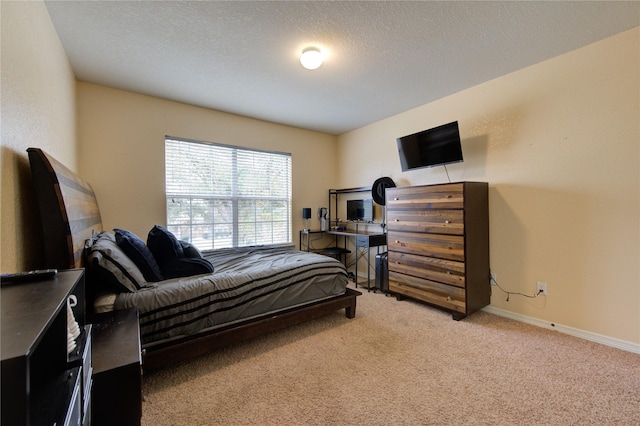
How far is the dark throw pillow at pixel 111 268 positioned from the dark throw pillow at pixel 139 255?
0.13 m

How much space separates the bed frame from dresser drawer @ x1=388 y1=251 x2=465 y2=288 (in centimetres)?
116

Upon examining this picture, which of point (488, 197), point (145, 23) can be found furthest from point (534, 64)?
point (145, 23)

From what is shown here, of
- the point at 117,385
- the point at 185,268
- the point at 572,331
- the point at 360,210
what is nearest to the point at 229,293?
the point at 185,268

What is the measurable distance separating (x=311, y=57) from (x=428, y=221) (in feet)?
6.71

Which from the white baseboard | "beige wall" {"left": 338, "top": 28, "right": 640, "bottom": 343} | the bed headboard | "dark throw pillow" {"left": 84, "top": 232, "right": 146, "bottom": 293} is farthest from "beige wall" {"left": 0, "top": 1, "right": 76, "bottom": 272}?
the white baseboard

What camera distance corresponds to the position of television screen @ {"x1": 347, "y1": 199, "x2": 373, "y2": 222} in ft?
13.4

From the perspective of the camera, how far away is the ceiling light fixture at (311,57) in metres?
2.23

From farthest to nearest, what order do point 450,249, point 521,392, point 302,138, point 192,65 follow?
point 302,138 < point 450,249 < point 192,65 < point 521,392

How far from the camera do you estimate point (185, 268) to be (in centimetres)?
219

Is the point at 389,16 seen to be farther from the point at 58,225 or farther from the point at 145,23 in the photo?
the point at 58,225

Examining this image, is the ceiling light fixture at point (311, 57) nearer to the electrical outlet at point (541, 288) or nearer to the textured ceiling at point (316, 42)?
the textured ceiling at point (316, 42)

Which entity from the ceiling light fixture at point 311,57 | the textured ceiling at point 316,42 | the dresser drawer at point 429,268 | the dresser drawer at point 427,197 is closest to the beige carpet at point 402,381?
the dresser drawer at point 429,268

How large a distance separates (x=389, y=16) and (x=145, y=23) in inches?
72.0

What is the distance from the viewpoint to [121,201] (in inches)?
118
